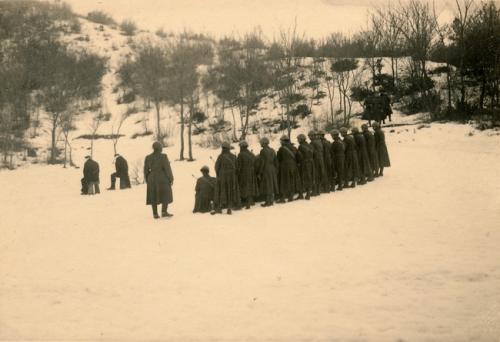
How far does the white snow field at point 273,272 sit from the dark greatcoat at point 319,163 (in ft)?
2.61

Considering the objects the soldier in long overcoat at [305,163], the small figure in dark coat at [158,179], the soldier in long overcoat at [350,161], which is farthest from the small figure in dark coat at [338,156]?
the small figure in dark coat at [158,179]

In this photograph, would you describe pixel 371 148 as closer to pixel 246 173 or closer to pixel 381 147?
pixel 381 147

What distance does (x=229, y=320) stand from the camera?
5609mm

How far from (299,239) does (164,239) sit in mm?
2635

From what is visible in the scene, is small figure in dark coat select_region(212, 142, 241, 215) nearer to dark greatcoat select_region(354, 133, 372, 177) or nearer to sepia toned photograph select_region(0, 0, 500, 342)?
sepia toned photograph select_region(0, 0, 500, 342)

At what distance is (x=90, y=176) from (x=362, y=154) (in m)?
10.6

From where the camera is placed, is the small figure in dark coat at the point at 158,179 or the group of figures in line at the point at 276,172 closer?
the small figure in dark coat at the point at 158,179

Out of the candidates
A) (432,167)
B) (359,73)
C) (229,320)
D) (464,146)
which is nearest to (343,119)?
(359,73)

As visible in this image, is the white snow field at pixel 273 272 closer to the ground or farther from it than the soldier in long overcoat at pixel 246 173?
closer to the ground

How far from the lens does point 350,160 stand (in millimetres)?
15133

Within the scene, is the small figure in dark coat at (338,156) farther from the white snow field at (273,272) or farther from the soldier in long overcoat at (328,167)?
the white snow field at (273,272)

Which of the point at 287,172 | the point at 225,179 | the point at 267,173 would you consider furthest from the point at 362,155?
the point at 225,179

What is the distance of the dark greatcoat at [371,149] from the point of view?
51.7 ft

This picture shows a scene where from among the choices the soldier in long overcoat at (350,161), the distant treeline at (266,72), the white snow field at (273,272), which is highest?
the distant treeline at (266,72)
